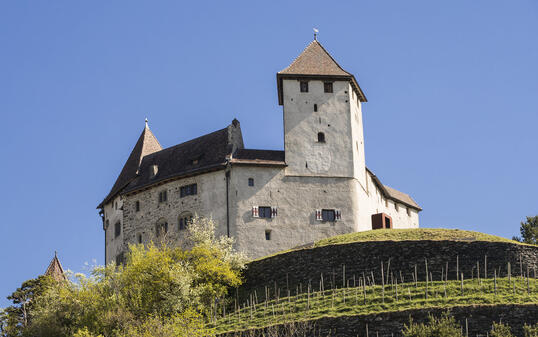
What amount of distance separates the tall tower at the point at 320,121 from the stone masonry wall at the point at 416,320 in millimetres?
22265

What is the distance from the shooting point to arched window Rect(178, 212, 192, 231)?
7175 cm

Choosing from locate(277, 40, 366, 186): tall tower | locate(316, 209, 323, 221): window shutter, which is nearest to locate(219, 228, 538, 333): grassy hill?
locate(316, 209, 323, 221): window shutter

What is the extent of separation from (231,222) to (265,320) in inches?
649

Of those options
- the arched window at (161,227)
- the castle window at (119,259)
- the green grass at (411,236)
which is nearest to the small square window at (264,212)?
the green grass at (411,236)

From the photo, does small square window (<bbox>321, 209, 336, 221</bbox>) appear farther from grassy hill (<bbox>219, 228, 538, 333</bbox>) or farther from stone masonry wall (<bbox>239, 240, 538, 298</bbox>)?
stone masonry wall (<bbox>239, 240, 538, 298</bbox>)

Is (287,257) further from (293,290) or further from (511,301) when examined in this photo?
(511,301)

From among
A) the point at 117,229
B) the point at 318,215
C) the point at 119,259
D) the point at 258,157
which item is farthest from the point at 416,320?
the point at 117,229

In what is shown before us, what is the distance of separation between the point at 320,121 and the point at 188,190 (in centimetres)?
1092

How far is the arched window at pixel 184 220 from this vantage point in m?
71.8

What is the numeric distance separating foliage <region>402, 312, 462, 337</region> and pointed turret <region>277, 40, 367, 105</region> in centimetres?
2985

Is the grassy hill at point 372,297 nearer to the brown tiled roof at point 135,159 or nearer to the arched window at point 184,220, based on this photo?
the arched window at point 184,220

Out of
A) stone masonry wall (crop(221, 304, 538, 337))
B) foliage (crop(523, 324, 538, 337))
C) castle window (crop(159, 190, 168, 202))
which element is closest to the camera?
foliage (crop(523, 324, 538, 337))

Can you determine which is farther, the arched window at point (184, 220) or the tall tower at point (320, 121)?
the tall tower at point (320, 121)

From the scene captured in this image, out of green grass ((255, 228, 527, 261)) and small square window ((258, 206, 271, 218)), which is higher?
small square window ((258, 206, 271, 218))
